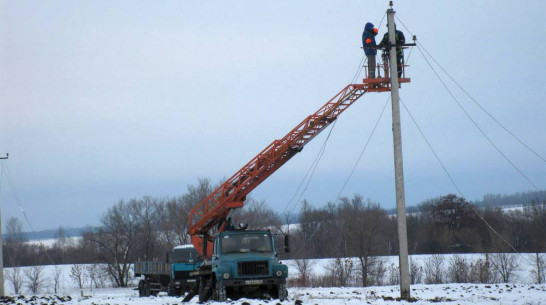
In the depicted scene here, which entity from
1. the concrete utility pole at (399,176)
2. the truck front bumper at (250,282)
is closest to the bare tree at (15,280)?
the truck front bumper at (250,282)

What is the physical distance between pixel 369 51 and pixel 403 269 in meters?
8.00

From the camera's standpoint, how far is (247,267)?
22.7m

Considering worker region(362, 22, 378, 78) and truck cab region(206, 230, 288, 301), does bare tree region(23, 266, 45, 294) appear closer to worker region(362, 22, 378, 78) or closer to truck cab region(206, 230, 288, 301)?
truck cab region(206, 230, 288, 301)

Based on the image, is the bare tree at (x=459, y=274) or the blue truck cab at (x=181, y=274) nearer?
the blue truck cab at (x=181, y=274)

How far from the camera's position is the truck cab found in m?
22.5

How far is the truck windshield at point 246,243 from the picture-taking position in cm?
2327

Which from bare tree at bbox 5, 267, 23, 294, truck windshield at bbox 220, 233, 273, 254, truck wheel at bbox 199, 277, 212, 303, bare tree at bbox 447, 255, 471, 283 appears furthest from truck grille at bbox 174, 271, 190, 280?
bare tree at bbox 5, 267, 23, 294

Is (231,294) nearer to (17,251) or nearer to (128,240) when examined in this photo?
(128,240)

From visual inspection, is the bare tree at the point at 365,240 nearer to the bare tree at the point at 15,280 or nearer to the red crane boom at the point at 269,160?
the red crane boom at the point at 269,160

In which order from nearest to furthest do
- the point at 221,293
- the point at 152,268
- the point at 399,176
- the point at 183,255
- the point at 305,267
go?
the point at 399,176 < the point at 221,293 < the point at 183,255 < the point at 152,268 < the point at 305,267

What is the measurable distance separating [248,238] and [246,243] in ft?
0.69

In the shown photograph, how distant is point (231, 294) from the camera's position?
23172 mm

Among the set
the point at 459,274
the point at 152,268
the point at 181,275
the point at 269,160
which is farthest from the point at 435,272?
the point at 269,160

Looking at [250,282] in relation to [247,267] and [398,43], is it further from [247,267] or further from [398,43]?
[398,43]
